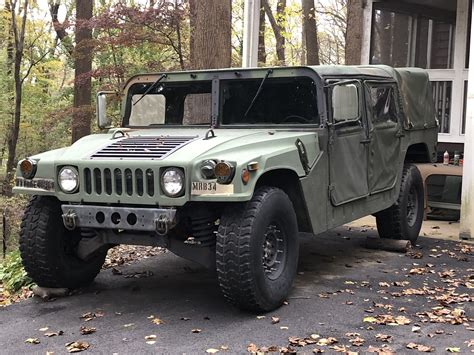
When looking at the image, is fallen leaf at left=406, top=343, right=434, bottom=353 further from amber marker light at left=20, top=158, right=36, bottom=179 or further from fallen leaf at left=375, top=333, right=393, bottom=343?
amber marker light at left=20, top=158, right=36, bottom=179

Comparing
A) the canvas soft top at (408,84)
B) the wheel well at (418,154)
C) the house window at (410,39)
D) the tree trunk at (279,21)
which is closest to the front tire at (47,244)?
the canvas soft top at (408,84)

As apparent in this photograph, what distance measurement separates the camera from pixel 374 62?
41.4ft

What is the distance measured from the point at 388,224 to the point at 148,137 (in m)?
3.52

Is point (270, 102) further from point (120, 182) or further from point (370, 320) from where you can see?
point (370, 320)

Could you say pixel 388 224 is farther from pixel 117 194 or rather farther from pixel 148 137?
pixel 117 194

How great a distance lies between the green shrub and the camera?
244 inches

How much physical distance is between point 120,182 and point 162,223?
53 cm

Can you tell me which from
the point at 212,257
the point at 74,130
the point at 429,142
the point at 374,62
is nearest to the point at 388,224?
the point at 429,142

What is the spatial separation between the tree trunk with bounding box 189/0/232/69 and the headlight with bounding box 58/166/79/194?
440 centimetres

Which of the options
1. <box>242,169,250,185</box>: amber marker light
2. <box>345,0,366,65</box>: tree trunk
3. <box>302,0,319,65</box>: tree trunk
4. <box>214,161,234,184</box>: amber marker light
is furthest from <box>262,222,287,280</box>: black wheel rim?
<box>302,0,319,65</box>: tree trunk

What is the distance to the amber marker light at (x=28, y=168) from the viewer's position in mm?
5188

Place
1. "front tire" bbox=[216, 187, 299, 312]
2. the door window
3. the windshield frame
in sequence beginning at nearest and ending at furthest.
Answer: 1. "front tire" bbox=[216, 187, 299, 312]
2. the windshield frame
3. the door window

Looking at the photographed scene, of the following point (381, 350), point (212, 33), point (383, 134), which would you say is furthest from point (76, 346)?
point (212, 33)

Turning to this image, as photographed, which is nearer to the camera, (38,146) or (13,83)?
(13,83)
